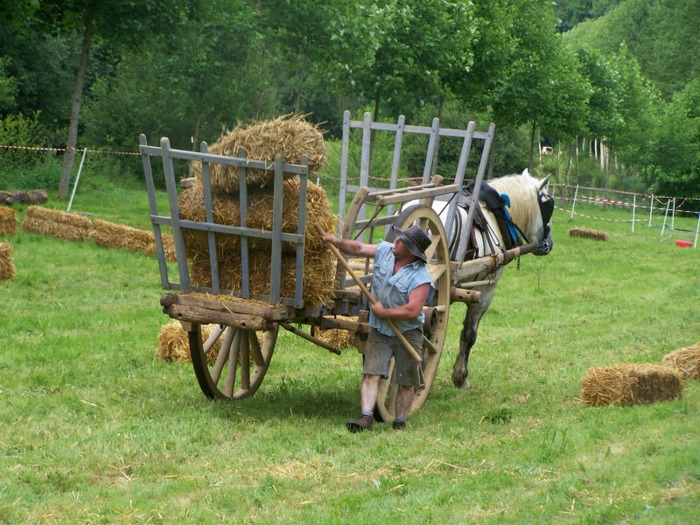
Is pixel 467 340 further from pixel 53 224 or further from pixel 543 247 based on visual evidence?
pixel 53 224

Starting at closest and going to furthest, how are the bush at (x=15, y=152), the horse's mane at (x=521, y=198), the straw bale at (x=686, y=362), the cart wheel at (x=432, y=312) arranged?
1. the cart wheel at (x=432, y=312)
2. the straw bale at (x=686, y=362)
3. the horse's mane at (x=521, y=198)
4. the bush at (x=15, y=152)

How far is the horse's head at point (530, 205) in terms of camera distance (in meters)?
11.6

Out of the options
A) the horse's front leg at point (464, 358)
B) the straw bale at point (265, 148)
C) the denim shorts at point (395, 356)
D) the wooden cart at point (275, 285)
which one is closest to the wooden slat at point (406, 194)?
the wooden cart at point (275, 285)

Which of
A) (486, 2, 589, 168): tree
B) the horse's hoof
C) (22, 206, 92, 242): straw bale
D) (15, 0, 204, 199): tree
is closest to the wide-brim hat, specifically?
the horse's hoof

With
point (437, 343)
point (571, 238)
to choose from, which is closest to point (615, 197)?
point (571, 238)

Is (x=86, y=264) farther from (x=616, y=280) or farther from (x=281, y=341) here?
(x=616, y=280)

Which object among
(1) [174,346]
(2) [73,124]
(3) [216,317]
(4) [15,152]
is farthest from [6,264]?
(4) [15,152]

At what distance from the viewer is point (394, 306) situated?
8.10 metres

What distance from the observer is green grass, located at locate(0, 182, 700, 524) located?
6.09 metres

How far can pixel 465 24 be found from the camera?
2509cm

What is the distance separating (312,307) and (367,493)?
1912mm

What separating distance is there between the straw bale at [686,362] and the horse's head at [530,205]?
2.15m

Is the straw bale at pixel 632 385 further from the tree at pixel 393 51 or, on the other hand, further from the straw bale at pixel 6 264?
the tree at pixel 393 51

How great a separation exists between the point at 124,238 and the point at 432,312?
10976 millimetres
